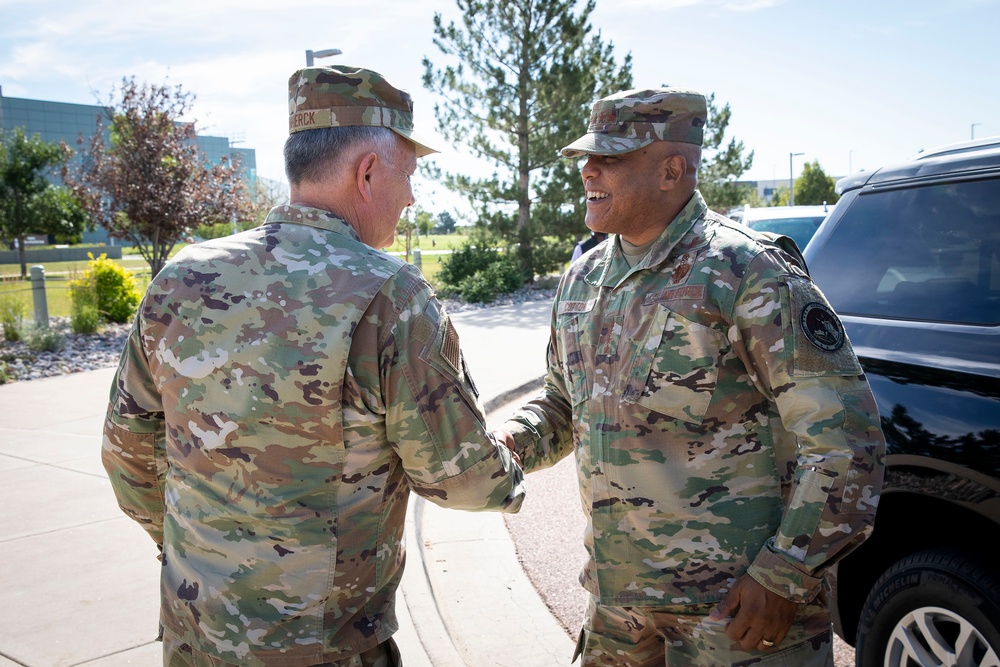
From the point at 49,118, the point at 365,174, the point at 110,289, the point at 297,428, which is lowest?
the point at 110,289

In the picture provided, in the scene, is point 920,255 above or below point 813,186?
below

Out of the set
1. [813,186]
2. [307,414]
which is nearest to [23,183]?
[307,414]

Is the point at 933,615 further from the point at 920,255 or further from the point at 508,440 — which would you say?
the point at 508,440

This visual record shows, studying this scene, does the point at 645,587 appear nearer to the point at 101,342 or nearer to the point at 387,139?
the point at 387,139

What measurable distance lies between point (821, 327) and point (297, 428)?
131 centimetres

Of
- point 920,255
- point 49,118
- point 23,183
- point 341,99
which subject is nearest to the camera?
point 341,99

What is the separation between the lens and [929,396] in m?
2.57

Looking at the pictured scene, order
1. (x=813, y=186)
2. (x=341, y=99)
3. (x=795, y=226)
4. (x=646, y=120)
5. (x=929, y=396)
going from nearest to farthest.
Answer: (x=341, y=99), (x=646, y=120), (x=929, y=396), (x=795, y=226), (x=813, y=186)

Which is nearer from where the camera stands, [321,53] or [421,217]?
[321,53]

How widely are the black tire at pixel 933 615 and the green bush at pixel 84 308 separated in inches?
501

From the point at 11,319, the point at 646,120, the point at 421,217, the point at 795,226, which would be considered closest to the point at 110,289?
the point at 11,319

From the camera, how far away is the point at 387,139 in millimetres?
1934

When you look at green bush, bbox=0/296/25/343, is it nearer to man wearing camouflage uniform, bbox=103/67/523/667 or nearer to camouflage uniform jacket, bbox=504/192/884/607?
man wearing camouflage uniform, bbox=103/67/523/667

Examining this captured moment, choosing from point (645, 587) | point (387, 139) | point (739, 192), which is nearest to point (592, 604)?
point (645, 587)
